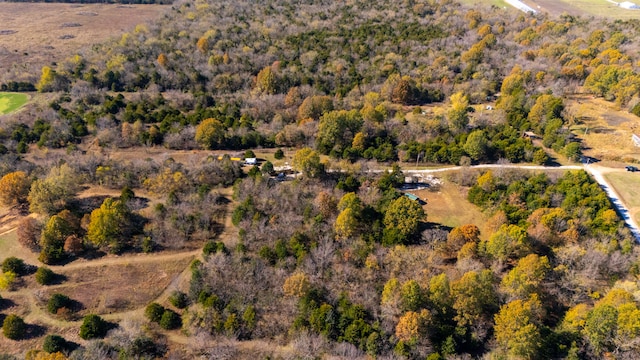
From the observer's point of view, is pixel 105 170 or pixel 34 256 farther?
pixel 105 170

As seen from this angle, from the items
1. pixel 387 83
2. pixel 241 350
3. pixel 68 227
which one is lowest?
pixel 241 350

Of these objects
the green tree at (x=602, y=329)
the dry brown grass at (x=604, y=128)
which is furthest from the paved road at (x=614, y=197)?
the green tree at (x=602, y=329)

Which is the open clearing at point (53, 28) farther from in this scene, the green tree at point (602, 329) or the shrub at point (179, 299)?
the green tree at point (602, 329)

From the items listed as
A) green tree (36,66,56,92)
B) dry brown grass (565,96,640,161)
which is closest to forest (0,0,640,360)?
green tree (36,66,56,92)

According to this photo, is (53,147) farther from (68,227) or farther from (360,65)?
(360,65)

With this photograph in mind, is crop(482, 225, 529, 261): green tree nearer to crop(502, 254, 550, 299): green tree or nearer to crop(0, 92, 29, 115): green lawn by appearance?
crop(502, 254, 550, 299): green tree

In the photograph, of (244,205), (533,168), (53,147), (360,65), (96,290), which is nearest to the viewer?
(96,290)

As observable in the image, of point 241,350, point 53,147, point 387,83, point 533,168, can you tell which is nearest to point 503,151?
point 533,168
